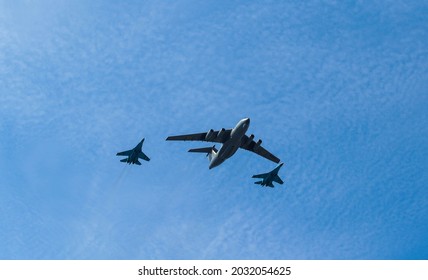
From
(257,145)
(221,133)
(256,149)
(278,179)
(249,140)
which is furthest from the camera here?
(278,179)

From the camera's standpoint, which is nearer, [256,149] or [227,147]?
[227,147]

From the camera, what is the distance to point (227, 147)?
3017 inches

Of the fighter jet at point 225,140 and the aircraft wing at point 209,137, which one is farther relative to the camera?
the aircraft wing at point 209,137

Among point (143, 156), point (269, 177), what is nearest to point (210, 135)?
point (143, 156)

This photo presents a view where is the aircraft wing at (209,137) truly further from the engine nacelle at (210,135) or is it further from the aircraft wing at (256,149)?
the aircraft wing at (256,149)

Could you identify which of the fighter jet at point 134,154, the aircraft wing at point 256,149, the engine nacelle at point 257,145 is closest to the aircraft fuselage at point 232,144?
the aircraft wing at point 256,149

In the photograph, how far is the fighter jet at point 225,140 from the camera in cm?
7246

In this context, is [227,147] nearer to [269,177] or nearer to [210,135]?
[210,135]

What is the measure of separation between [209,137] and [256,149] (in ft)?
32.8

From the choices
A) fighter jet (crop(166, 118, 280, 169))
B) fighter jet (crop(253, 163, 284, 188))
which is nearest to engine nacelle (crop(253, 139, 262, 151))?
fighter jet (crop(166, 118, 280, 169))
